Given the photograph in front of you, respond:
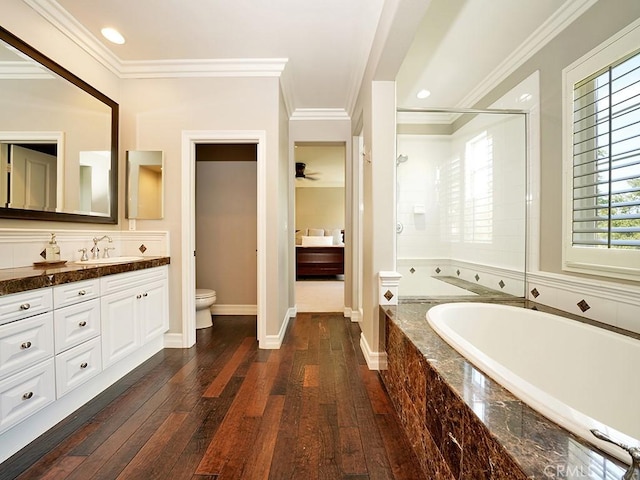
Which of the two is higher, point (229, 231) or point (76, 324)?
point (229, 231)

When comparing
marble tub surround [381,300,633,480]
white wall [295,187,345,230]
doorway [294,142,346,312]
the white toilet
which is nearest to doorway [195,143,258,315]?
the white toilet

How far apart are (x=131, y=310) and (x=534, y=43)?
11.9ft

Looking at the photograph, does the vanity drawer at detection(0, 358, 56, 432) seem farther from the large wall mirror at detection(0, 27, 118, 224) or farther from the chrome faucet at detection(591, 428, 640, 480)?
the chrome faucet at detection(591, 428, 640, 480)

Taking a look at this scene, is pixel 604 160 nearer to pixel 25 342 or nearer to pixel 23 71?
pixel 25 342

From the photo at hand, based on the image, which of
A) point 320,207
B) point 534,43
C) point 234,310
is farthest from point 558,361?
point 320,207

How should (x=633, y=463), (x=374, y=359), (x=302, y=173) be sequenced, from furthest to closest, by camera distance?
(x=302, y=173) < (x=374, y=359) < (x=633, y=463)

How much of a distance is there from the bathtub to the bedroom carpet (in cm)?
224

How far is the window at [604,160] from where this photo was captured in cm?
147

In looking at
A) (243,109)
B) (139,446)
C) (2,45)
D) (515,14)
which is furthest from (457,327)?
(2,45)

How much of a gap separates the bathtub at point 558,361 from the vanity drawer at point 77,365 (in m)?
2.05

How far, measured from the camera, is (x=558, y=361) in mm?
1538

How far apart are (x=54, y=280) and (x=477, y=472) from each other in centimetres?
204

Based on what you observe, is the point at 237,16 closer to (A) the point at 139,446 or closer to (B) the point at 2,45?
(B) the point at 2,45

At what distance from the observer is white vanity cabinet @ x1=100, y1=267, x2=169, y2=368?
73.7 inches
